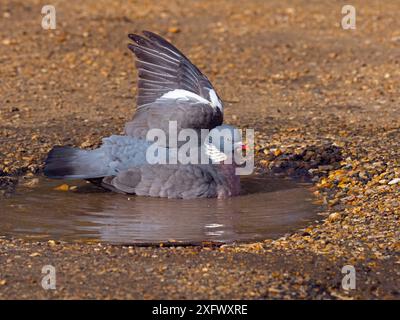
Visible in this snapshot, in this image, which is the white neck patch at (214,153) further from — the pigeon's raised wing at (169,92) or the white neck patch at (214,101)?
the white neck patch at (214,101)

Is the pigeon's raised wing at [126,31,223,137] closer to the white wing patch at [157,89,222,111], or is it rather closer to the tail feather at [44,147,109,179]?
the white wing patch at [157,89,222,111]

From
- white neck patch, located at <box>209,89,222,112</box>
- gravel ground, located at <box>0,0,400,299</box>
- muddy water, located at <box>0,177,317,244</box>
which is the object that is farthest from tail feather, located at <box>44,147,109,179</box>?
white neck patch, located at <box>209,89,222,112</box>

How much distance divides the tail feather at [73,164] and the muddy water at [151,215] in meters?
0.17

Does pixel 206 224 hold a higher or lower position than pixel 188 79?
lower

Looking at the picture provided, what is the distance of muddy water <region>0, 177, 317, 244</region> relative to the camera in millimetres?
6414

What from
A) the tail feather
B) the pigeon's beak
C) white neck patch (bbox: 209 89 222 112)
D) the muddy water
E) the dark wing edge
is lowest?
the muddy water

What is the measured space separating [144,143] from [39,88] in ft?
9.76

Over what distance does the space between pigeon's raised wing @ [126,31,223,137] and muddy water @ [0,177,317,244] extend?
593 millimetres

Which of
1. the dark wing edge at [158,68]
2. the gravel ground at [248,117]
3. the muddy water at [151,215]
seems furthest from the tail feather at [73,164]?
the dark wing edge at [158,68]

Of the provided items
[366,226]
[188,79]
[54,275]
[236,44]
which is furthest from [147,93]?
[236,44]

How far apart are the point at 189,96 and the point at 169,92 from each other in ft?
0.87

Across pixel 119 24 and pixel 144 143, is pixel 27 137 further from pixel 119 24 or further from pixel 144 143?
pixel 119 24

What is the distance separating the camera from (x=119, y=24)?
41.4 ft

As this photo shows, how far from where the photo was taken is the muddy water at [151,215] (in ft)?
21.0
